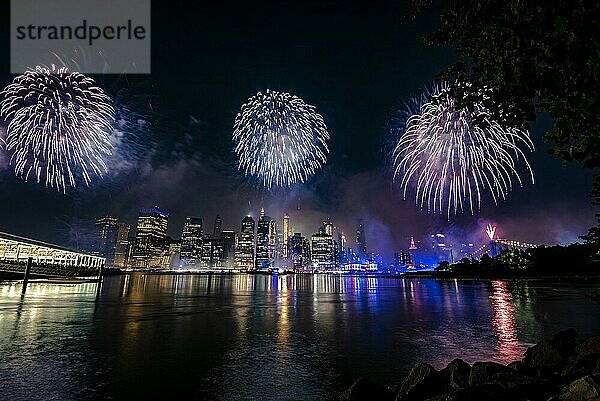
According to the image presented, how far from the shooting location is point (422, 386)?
11430mm

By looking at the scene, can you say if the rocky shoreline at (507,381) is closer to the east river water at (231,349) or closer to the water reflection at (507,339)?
the east river water at (231,349)

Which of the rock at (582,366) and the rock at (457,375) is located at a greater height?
the rock at (582,366)

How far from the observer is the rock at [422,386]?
37.0ft

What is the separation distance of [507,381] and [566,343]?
916cm

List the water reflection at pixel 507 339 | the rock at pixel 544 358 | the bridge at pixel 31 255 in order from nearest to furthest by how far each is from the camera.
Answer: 1. the rock at pixel 544 358
2. the water reflection at pixel 507 339
3. the bridge at pixel 31 255

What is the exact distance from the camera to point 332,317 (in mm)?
36281

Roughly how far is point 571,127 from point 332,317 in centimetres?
2948

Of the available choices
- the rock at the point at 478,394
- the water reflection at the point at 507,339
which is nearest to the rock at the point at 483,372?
the rock at the point at 478,394

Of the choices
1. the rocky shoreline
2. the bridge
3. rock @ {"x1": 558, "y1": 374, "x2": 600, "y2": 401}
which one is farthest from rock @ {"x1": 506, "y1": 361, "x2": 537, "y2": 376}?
the bridge

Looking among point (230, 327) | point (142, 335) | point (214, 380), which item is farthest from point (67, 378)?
point (230, 327)

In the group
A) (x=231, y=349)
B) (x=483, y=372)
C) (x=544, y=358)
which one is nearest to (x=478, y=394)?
(x=483, y=372)

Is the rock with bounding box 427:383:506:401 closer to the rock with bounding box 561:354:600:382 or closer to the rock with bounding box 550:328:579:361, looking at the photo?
the rock with bounding box 561:354:600:382

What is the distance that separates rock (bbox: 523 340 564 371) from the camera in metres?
13.6

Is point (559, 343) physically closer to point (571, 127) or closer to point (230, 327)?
point (571, 127)
